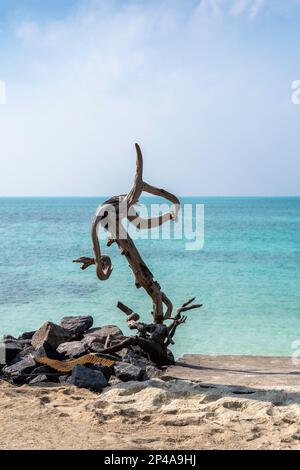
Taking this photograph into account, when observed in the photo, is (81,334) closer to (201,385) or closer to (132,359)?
(132,359)

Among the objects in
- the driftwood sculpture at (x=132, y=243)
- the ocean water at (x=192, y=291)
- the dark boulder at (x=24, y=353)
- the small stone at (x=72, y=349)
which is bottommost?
the ocean water at (x=192, y=291)

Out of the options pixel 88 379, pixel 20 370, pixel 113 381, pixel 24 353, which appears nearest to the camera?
pixel 88 379

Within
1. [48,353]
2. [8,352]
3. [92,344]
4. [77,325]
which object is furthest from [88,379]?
[77,325]

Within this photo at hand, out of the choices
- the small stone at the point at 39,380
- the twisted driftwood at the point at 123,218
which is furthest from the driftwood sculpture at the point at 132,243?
the small stone at the point at 39,380

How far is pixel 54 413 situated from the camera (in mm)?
5801

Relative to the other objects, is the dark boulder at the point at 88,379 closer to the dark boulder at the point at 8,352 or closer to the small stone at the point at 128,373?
the small stone at the point at 128,373

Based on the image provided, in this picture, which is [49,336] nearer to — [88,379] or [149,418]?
[88,379]

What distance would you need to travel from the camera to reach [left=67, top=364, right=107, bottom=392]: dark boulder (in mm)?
6629

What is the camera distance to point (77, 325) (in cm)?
895

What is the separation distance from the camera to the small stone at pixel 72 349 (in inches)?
301

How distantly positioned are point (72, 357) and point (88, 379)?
0.96m

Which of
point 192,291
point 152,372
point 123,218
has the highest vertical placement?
point 123,218

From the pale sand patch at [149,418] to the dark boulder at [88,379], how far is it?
131 millimetres

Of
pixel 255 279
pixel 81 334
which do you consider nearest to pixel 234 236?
pixel 255 279
